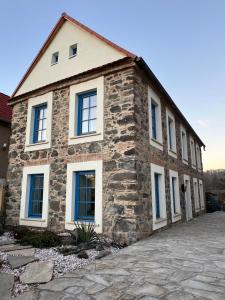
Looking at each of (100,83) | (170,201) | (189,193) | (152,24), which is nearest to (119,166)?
(100,83)

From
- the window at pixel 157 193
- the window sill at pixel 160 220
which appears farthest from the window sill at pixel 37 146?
the window sill at pixel 160 220

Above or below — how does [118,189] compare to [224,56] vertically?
below

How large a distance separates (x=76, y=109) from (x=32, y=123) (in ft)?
8.00

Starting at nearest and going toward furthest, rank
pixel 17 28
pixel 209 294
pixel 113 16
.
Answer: pixel 209 294
pixel 113 16
pixel 17 28

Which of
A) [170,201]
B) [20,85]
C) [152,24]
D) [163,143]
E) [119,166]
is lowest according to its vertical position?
[170,201]

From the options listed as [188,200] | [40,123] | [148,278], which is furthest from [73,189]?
[188,200]

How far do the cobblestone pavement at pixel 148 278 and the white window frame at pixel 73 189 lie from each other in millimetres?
1770

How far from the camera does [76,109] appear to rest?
8641mm

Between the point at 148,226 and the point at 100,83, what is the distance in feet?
16.7

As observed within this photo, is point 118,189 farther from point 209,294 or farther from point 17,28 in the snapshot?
point 17,28

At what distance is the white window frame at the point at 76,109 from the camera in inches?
308

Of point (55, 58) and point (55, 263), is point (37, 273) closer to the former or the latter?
point (55, 263)

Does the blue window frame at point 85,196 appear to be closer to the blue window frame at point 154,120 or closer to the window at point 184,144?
the blue window frame at point 154,120

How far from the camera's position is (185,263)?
4559 millimetres
